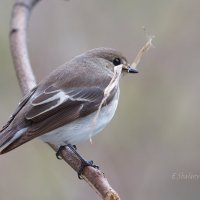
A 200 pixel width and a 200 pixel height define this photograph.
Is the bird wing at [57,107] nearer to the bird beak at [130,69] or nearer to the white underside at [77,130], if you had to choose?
the white underside at [77,130]

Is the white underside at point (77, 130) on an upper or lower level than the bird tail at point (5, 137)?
lower

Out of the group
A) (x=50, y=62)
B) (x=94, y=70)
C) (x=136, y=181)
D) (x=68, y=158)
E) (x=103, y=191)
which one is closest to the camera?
(x=103, y=191)

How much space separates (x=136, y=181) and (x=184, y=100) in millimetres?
766

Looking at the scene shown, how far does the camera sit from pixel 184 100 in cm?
550

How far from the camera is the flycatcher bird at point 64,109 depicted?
4.21m

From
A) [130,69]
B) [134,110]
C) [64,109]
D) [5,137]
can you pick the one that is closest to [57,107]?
[64,109]

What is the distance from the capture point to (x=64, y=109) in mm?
4402

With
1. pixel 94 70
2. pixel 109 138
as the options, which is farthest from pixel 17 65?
pixel 109 138

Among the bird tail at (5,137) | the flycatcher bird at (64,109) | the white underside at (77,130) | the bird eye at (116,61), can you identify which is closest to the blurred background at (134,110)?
the bird eye at (116,61)

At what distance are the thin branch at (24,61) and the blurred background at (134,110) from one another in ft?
2.38

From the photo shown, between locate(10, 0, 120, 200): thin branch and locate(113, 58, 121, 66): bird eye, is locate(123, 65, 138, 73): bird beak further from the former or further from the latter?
locate(10, 0, 120, 200): thin branch

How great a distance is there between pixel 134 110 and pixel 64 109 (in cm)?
128

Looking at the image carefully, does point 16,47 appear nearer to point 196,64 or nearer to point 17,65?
point 17,65

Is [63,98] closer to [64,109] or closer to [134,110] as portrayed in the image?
[64,109]
